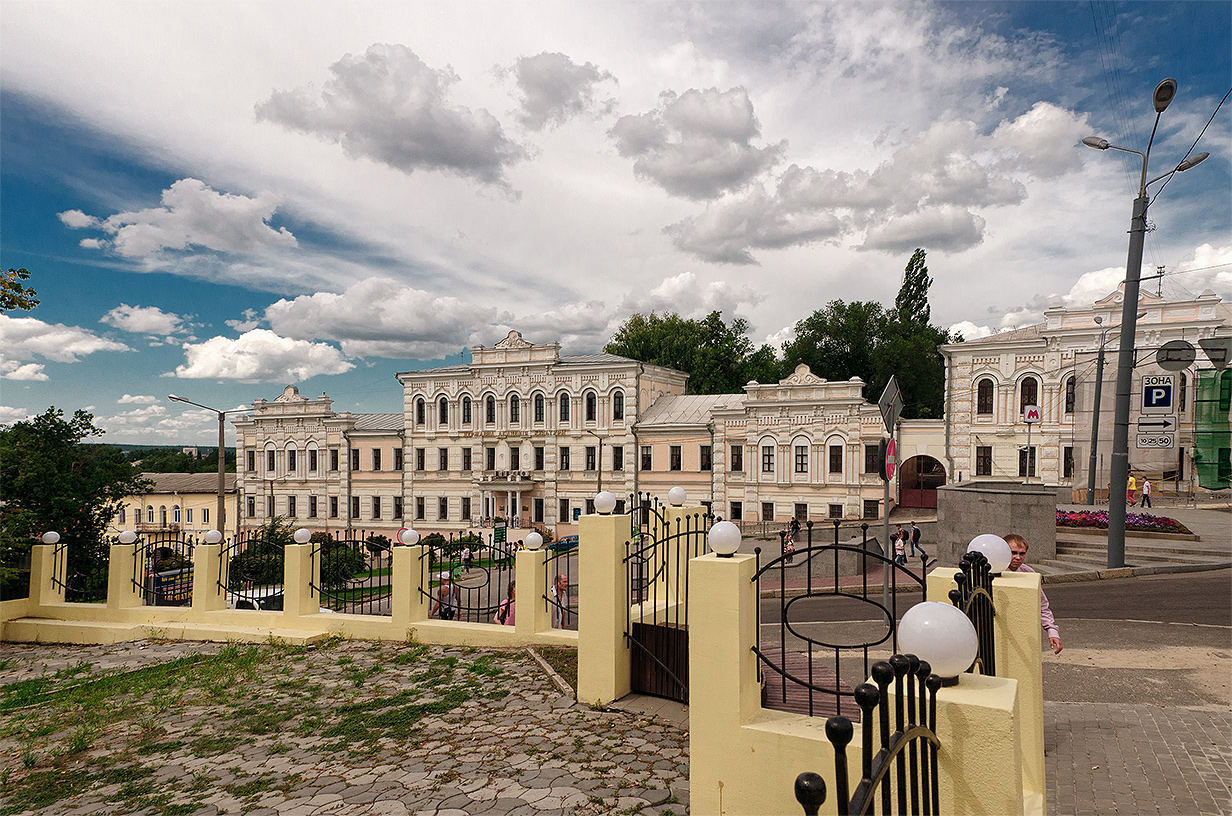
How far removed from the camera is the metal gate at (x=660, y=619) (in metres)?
6.29

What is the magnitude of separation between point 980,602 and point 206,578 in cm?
1175

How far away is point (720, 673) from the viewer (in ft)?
12.9

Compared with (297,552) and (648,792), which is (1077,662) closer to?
(648,792)

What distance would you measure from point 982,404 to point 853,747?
101 ft


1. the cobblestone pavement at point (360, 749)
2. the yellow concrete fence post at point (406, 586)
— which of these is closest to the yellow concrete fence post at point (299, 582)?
the yellow concrete fence post at point (406, 586)

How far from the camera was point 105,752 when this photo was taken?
6.05 meters

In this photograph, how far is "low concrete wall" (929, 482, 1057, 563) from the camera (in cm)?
1491

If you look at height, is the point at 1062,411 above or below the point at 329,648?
above

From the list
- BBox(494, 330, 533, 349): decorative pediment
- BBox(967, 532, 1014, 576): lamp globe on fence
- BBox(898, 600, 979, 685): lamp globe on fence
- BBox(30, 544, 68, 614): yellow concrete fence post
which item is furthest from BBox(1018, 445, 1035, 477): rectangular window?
BBox(30, 544, 68, 614): yellow concrete fence post

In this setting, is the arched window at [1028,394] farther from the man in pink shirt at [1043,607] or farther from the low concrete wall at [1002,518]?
the man in pink shirt at [1043,607]

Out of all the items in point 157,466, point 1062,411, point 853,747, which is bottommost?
point 157,466

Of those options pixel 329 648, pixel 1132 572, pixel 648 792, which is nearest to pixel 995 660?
pixel 648 792

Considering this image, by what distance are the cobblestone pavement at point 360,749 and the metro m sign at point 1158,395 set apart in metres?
13.5

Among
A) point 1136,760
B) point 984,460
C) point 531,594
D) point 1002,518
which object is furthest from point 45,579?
point 984,460
